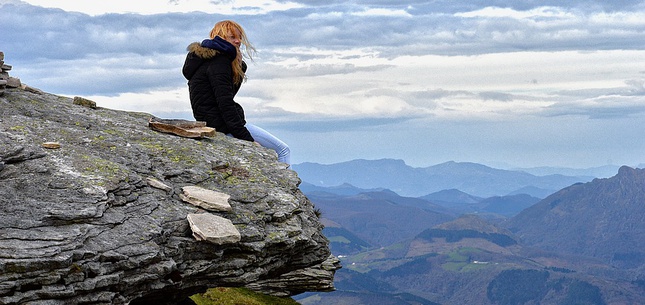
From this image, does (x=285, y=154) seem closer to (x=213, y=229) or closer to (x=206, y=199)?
(x=206, y=199)

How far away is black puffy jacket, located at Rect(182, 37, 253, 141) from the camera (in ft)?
67.3

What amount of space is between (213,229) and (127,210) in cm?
204

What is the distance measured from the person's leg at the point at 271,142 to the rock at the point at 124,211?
113cm

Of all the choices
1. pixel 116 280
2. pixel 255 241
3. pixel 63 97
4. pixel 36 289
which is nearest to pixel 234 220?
pixel 255 241

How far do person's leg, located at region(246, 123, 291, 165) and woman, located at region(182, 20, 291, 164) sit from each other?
0.67 meters

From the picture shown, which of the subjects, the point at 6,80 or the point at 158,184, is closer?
the point at 158,184

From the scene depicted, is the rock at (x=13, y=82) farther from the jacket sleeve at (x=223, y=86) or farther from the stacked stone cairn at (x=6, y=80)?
the jacket sleeve at (x=223, y=86)

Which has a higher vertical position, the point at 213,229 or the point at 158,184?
the point at 158,184

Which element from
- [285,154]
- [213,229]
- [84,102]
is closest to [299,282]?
[285,154]

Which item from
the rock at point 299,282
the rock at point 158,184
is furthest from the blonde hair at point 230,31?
the rock at point 299,282

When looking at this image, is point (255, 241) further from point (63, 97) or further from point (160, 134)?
point (63, 97)

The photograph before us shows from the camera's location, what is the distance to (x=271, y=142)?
23.8m

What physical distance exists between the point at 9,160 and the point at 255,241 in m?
6.07

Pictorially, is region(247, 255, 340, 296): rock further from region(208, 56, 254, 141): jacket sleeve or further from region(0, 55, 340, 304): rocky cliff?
region(208, 56, 254, 141): jacket sleeve
